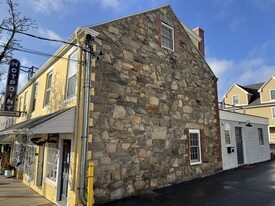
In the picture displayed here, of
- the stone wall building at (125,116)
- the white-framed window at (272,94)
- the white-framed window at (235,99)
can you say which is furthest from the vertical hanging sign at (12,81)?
the white-framed window at (272,94)

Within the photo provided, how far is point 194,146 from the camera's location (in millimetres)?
9531

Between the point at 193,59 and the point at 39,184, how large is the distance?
963cm

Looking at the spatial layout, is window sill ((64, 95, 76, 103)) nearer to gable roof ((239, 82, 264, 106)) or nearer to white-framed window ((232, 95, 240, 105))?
white-framed window ((232, 95, 240, 105))

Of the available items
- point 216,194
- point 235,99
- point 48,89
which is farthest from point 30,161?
point 235,99

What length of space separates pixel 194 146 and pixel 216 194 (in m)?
2.85

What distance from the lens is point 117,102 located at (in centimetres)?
684

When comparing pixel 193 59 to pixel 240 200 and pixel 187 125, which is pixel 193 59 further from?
pixel 240 200

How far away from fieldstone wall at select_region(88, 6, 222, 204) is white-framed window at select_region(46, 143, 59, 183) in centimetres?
247

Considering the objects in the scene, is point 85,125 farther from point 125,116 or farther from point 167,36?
point 167,36

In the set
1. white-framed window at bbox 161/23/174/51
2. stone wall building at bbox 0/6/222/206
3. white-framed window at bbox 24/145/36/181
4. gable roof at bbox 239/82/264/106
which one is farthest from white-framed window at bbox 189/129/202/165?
gable roof at bbox 239/82/264/106

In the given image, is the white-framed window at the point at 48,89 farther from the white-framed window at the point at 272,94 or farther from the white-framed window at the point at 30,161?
the white-framed window at the point at 272,94

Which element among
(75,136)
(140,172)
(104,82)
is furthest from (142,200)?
(104,82)

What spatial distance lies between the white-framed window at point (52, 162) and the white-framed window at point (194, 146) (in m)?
5.89

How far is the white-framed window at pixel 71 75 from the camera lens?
6.99 meters
